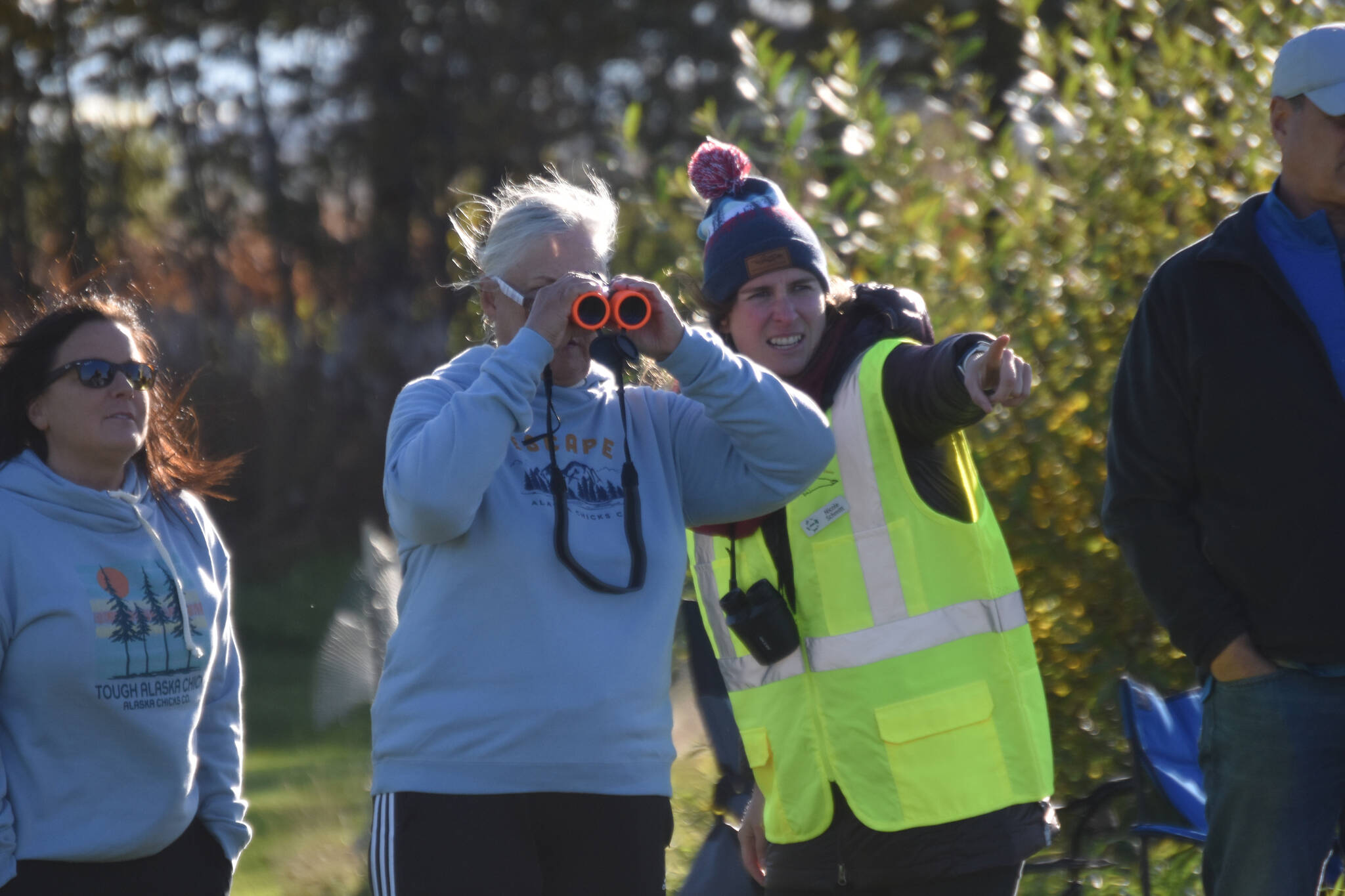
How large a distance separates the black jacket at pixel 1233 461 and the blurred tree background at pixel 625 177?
63.0 inches

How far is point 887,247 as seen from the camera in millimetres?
5590

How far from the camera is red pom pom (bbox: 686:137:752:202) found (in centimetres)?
340

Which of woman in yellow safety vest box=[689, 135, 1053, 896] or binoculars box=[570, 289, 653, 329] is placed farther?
woman in yellow safety vest box=[689, 135, 1053, 896]

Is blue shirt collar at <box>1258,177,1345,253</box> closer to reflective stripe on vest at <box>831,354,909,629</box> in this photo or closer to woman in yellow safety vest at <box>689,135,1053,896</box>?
woman in yellow safety vest at <box>689,135,1053,896</box>

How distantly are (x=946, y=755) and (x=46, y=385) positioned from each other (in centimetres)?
193

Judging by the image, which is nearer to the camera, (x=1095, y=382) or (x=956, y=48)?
(x=1095, y=382)

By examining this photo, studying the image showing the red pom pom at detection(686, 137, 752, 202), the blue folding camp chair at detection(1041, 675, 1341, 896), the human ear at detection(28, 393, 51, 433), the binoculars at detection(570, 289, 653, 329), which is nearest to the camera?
the binoculars at detection(570, 289, 653, 329)

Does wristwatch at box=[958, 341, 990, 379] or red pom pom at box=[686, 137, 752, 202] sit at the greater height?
red pom pom at box=[686, 137, 752, 202]

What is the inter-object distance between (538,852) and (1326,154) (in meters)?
1.99

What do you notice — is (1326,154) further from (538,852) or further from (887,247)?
(887,247)

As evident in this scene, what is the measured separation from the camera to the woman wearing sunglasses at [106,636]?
2895 mm

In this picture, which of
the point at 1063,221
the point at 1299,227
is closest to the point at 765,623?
the point at 1299,227

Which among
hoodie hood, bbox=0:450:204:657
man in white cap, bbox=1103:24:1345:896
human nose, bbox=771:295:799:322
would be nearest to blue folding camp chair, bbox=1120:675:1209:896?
man in white cap, bbox=1103:24:1345:896

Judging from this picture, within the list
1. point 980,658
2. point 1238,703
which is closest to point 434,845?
point 980,658
